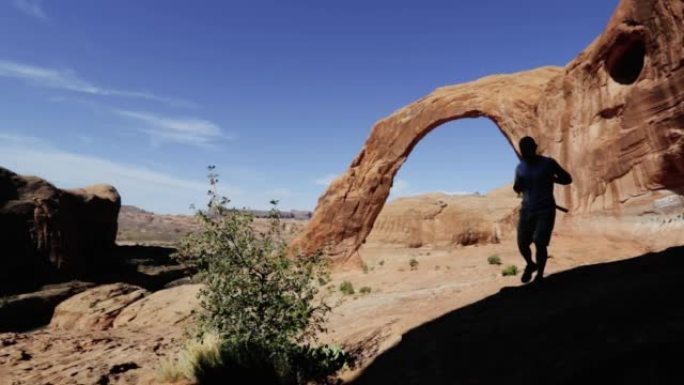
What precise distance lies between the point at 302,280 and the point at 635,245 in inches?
454

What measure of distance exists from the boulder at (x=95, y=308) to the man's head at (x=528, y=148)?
55.4 feet

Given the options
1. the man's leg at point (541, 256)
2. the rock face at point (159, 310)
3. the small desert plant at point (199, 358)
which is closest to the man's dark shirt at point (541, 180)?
the man's leg at point (541, 256)

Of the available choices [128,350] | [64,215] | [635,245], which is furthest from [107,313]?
[635,245]

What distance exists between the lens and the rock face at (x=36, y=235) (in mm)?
24934

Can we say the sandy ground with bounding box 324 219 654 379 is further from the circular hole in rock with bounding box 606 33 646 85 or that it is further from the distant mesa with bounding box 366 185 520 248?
the distant mesa with bounding box 366 185 520 248

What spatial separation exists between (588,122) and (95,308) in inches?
767

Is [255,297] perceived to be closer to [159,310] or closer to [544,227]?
[544,227]

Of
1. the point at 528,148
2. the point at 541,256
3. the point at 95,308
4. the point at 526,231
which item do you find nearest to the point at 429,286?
the point at 541,256

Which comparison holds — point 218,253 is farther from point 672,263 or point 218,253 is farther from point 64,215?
point 64,215

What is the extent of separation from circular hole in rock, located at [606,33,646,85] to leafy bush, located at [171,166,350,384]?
1347 cm

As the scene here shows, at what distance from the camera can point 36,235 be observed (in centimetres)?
2641

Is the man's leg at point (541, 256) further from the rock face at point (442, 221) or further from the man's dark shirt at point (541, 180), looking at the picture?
the rock face at point (442, 221)

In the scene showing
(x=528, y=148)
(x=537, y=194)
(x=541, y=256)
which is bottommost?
(x=541, y=256)

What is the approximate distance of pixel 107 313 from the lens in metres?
18.9
